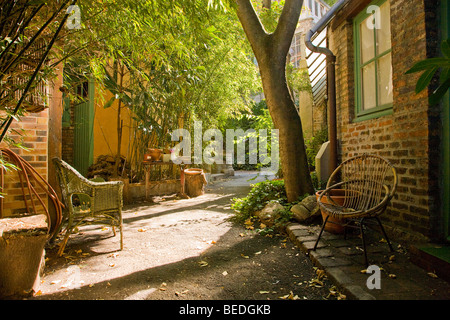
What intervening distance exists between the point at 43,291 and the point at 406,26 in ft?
13.1

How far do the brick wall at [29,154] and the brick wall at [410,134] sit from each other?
392 cm

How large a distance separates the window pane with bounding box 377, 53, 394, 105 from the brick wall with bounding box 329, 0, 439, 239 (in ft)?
0.88

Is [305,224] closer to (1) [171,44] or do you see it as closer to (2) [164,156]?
(1) [171,44]

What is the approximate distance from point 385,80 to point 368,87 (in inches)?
13.0

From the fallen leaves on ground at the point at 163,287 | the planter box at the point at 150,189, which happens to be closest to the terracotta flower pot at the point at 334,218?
the fallen leaves on ground at the point at 163,287

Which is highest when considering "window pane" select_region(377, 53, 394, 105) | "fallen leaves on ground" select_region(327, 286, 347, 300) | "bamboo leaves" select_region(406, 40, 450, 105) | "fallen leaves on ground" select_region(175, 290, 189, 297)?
"window pane" select_region(377, 53, 394, 105)

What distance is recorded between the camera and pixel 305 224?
3305 millimetres

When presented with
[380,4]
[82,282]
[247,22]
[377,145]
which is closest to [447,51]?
[377,145]

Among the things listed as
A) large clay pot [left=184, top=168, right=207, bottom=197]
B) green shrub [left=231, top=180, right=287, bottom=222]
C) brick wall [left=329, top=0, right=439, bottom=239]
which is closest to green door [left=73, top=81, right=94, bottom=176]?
large clay pot [left=184, top=168, right=207, bottom=197]

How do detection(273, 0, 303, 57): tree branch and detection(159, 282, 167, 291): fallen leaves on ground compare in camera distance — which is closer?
detection(159, 282, 167, 291): fallen leaves on ground

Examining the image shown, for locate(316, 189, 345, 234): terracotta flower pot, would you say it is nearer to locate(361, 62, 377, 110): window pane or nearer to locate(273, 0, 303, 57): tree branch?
locate(361, 62, 377, 110): window pane

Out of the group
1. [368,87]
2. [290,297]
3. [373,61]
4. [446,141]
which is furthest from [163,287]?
[373,61]

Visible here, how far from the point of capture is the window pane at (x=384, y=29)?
290cm

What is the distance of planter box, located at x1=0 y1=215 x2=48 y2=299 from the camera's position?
1763mm
